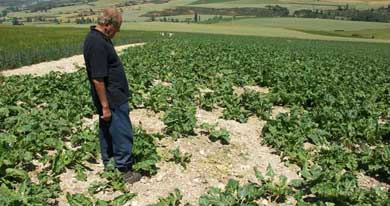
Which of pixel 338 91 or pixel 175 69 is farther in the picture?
pixel 175 69

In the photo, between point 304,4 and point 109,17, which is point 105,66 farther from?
point 304,4

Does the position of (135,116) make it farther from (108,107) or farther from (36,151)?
(108,107)

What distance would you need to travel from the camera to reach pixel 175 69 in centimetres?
1652

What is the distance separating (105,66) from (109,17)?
662 millimetres

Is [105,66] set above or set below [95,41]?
below

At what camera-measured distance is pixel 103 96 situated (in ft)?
20.3

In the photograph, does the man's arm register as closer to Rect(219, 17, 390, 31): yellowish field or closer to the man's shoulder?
the man's shoulder

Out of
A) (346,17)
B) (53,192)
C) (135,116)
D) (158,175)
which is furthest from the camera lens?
(346,17)

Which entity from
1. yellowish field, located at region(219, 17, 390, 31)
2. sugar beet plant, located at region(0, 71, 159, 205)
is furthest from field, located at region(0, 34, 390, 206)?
yellowish field, located at region(219, 17, 390, 31)

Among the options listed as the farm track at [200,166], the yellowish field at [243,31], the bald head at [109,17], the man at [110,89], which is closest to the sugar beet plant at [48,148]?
the farm track at [200,166]

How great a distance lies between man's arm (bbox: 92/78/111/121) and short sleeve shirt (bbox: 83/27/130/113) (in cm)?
6

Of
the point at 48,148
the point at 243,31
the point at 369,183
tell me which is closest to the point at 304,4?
the point at 243,31

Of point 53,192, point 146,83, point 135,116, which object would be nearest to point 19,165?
point 53,192

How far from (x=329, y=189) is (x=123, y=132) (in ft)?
9.77
